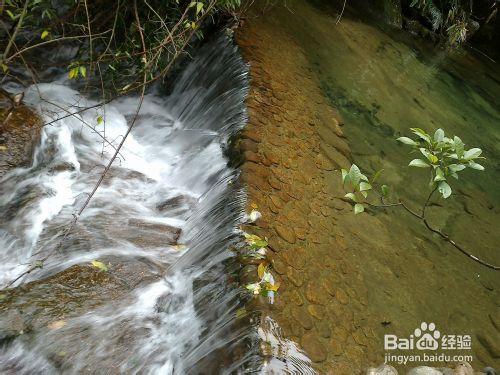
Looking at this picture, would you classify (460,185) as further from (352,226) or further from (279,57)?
(279,57)

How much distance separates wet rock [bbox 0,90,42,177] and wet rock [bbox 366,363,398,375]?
3.17 m

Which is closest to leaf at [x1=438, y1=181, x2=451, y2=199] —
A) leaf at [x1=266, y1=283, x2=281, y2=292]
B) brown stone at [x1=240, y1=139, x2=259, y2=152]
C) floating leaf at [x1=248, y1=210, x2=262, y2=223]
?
leaf at [x1=266, y1=283, x2=281, y2=292]

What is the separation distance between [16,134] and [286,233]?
2487 mm

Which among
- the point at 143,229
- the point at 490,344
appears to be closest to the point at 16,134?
the point at 143,229

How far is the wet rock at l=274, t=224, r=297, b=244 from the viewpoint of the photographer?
345 centimetres

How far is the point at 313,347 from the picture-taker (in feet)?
9.25

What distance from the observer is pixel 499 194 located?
5637mm

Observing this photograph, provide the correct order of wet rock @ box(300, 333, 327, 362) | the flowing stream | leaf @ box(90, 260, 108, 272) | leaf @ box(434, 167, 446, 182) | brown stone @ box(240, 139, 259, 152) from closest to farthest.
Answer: leaf @ box(434, 167, 446, 182) < wet rock @ box(300, 333, 327, 362) < the flowing stream < leaf @ box(90, 260, 108, 272) < brown stone @ box(240, 139, 259, 152)

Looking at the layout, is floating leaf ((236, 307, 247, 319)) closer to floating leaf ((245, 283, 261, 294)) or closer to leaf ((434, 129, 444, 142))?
floating leaf ((245, 283, 261, 294))

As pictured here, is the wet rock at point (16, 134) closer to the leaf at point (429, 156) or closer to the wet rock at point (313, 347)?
the wet rock at point (313, 347)

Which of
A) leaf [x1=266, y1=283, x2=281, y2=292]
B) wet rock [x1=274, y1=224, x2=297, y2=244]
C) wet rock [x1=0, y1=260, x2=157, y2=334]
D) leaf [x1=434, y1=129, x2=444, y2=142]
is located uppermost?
leaf [x1=434, y1=129, x2=444, y2=142]

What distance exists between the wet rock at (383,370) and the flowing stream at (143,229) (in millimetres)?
811

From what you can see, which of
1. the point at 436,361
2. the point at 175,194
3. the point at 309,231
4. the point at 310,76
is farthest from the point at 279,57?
the point at 436,361

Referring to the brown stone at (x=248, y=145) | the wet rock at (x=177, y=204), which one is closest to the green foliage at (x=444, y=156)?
the brown stone at (x=248, y=145)
